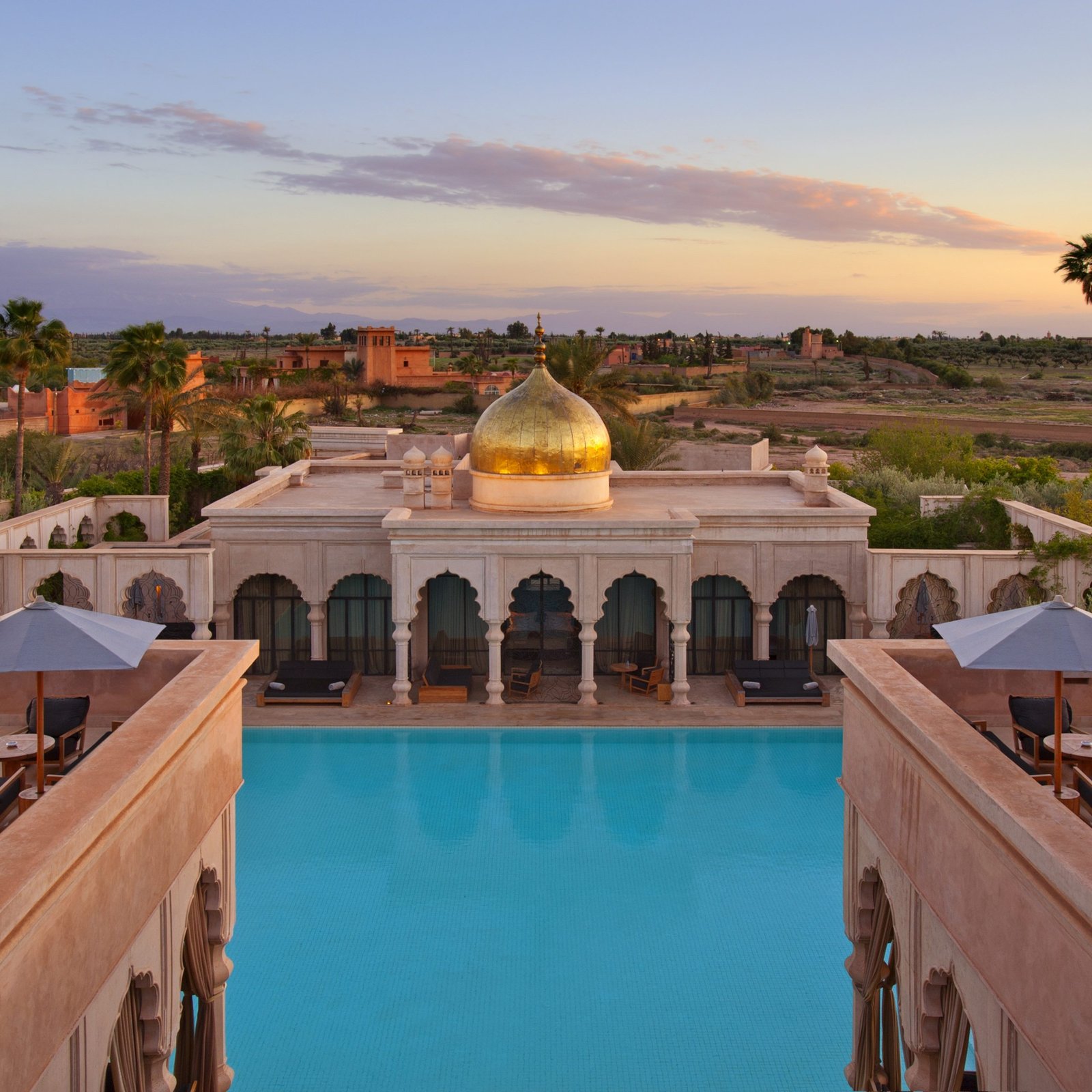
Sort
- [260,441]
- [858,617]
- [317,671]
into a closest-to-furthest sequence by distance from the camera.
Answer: [317,671] < [858,617] < [260,441]

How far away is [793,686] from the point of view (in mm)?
21828

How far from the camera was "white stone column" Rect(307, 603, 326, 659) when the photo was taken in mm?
23172

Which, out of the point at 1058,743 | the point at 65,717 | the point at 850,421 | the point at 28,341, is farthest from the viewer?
the point at 850,421

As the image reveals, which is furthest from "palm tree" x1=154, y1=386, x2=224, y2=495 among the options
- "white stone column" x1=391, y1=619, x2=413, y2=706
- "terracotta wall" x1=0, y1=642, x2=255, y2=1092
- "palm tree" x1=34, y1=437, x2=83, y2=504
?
"terracotta wall" x1=0, y1=642, x2=255, y2=1092

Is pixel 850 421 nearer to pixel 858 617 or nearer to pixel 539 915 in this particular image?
pixel 858 617

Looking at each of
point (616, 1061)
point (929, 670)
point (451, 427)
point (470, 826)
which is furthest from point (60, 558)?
Answer: point (451, 427)

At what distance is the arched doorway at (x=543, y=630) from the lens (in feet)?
78.1

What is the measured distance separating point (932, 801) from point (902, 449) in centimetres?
3291

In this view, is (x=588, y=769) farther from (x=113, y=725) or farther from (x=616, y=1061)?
(x=113, y=725)

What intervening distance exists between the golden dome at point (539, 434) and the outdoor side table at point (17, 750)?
13062mm

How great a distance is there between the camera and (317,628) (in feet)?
76.4

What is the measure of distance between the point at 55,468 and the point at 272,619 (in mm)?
14806

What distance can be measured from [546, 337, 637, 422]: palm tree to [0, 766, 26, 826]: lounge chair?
3120cm

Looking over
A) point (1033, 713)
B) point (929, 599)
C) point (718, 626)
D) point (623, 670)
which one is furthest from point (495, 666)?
point (1033, 713)
